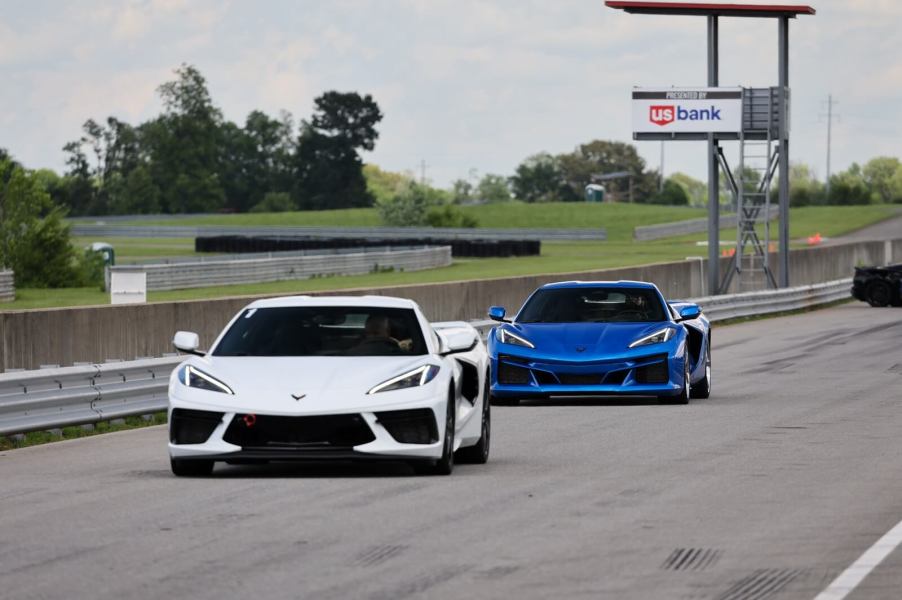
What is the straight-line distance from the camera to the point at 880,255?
62031 mm

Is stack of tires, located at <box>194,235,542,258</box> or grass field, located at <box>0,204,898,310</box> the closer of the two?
grass field, located at <box>0,204,898,310</box>

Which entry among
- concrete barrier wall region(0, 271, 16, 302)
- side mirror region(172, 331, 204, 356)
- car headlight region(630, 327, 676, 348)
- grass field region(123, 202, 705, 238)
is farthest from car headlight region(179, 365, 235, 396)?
grass field region(123, 202, 705, 238)

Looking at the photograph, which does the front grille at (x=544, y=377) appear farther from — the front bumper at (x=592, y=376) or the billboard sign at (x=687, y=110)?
the billboard sign at (x=687, y=110)

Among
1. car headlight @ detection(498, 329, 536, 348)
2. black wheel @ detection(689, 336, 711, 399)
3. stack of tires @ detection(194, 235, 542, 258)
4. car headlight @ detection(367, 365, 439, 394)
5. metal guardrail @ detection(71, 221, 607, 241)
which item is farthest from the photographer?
metal guardrail @ detection(71, 221, 607, 241)

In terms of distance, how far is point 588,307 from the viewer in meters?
19.2

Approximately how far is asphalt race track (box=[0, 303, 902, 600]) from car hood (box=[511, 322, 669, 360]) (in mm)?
1588

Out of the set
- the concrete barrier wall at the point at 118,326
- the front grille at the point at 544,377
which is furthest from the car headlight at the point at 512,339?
the concrete barrier wall at the point at 118,326

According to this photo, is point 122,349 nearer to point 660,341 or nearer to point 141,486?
point 660,341

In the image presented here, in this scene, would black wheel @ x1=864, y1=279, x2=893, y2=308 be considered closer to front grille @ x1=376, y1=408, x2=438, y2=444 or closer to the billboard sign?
the billboard sign

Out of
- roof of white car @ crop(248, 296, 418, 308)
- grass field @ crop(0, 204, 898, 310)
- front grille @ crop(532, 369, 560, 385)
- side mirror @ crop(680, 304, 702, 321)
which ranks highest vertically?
roof of white car @ crop(248, 296, 418, 308)

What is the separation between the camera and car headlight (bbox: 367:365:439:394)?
1159 cm

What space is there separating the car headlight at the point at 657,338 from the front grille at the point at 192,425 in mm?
7222

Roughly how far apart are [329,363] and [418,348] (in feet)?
2.28

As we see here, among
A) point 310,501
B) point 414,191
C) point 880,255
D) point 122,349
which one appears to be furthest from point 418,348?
point 414,191
